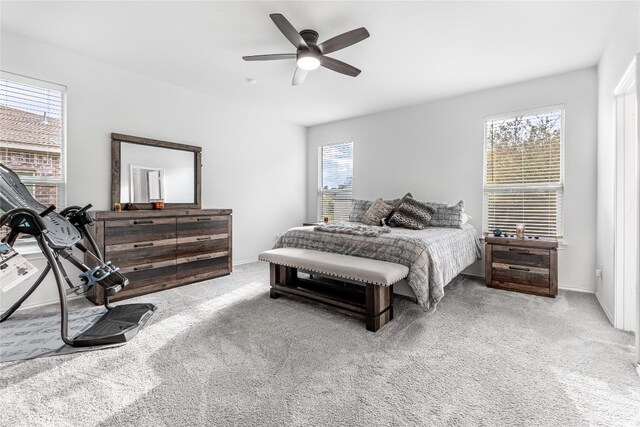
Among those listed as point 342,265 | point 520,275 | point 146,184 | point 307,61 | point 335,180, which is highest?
point 307,61

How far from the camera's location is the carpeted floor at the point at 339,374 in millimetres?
1469

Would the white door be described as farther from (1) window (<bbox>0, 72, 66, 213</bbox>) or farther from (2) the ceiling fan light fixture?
(1) window (<bbox>0, 72, 66, 213</bbox>)

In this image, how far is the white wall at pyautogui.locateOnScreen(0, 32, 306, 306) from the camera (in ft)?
10.4

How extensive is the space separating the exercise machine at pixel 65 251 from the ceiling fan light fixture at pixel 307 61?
2.35 m

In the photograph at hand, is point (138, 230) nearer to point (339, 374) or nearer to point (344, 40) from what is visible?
point (339, 374)

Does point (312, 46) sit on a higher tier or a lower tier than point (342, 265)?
higher

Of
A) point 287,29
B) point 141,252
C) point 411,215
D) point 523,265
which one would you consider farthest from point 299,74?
point 523,265

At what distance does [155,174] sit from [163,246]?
0.99m

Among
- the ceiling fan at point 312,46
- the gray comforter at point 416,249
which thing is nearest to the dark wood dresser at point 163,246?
the gray comforter at point 416,249

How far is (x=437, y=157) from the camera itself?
14.9 ft

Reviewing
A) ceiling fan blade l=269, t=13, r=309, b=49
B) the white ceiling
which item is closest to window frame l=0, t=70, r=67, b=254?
the white ceiling

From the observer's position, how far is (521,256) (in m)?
3.42

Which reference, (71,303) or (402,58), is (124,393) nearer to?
(71,303)

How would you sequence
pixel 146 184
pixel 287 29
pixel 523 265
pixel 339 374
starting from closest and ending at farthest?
pixel 339 374, pixel 287 29, pixel 523 265, pixel 146 184
